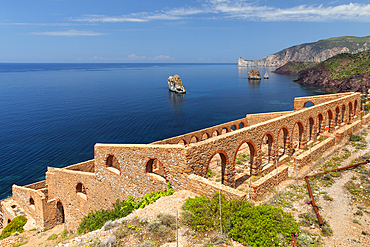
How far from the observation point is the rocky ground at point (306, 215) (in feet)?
26.4

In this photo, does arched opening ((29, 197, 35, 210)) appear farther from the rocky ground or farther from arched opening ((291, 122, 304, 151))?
arched opening ((291, 122, 304, 151))

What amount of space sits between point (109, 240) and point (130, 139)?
3284 centimetres

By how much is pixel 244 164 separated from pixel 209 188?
992 cm

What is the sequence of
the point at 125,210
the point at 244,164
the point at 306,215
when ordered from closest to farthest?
the point at 306,215, the point at 125,210, the point at 244,164

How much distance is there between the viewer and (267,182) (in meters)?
12.4

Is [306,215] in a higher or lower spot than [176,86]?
lower

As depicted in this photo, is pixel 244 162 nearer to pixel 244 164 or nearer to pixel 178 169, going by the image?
pixel 244 164

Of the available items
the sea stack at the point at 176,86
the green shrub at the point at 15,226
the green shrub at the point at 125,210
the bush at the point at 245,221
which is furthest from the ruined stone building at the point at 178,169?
the sea stack at the point at 176,86

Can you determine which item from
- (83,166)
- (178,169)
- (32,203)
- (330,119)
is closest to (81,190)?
(83,166)

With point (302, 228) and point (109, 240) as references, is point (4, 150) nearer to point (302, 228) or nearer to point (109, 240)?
point (109, 240)

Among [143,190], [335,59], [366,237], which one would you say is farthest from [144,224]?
[335,59]

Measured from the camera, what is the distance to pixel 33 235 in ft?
60.2

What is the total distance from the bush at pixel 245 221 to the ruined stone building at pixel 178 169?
946 mm

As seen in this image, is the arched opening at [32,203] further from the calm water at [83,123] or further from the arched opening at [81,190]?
the calm water at [83,123]
